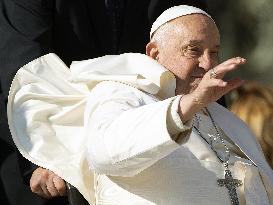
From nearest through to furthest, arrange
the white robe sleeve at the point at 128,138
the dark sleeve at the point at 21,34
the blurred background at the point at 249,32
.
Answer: the white robe sleeve at the point at 128,138 → the dark sleeve at the point at 21,34 → the blurred background at the point at 249,32

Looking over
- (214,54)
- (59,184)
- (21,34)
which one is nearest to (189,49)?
(214,54)

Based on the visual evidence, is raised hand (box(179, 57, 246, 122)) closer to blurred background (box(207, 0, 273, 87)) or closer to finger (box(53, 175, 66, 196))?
finger (box(53, 175, 66, 196))

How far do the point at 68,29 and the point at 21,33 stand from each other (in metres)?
0.34

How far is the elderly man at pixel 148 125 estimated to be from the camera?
10.3ft

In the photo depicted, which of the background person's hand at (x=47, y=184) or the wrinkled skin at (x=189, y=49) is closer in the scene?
the wrinkled skin at (x=189, y=49)

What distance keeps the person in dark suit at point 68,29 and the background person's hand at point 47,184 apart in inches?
9.0

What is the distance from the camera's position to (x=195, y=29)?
3.92 metres

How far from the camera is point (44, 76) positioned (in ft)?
14.2

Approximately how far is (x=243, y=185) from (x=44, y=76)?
3.78 feet

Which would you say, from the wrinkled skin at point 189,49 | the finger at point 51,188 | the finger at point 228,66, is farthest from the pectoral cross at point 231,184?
the finger at point 51,188

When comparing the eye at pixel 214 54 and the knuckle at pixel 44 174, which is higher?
the eye at pixel 214 54

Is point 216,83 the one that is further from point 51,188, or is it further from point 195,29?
point 51,188

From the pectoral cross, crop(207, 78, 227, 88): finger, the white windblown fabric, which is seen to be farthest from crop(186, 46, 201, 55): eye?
crop(207, 78, 227, 88): finger

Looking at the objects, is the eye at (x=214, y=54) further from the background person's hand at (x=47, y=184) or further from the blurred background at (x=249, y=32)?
the blurred background at (x=249, y=32)
